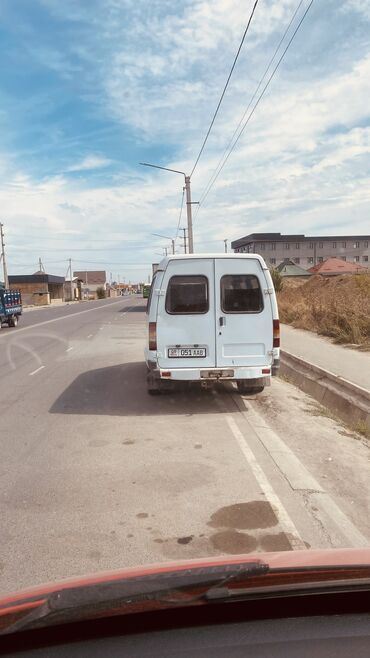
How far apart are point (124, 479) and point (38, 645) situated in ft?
11.3

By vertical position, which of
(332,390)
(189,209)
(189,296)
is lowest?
(332,390)

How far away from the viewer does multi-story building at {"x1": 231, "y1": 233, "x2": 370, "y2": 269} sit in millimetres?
105000

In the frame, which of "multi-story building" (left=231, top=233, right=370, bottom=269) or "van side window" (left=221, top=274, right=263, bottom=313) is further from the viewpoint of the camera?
"multi-story building" (left=231, top=233, right=370, bottom=269)

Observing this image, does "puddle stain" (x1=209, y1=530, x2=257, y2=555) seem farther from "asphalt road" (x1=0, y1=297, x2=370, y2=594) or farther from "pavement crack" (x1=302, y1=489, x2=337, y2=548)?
"pavement crack" (x1=302, y1=489, x2=337, y2=548)

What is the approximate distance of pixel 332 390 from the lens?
930cm

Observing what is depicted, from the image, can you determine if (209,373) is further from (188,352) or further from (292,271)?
(292,271)

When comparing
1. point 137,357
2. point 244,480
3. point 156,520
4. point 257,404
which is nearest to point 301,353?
point 137,357

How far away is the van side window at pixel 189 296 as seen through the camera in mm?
8250

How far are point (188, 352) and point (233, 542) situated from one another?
4496mm

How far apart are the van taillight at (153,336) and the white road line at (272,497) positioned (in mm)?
1864

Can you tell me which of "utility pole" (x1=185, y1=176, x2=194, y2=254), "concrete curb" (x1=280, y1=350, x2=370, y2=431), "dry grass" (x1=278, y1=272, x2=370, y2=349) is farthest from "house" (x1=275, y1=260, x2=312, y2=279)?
"concrete curb" (x1=280, y1=350, x2=370, y2=431)

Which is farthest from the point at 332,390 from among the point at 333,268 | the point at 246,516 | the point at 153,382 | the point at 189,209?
the point at 333,268

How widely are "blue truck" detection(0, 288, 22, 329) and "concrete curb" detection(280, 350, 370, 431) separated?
18.2 metres

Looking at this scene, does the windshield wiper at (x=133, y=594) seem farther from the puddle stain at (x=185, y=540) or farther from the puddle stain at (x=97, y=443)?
the puddle stain at (x=97, y=443)
